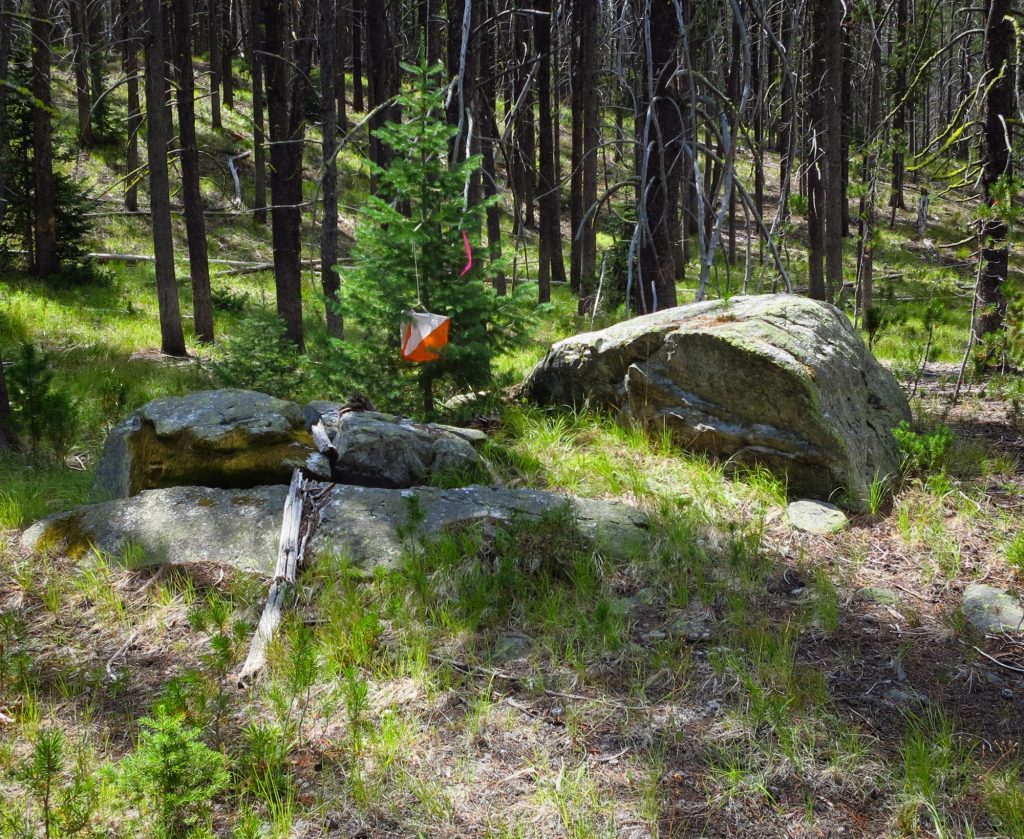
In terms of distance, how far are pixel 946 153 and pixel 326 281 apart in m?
7.47

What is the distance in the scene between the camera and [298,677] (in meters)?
3.39

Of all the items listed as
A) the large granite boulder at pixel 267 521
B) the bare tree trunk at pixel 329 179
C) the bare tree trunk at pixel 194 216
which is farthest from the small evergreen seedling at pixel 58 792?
the bare tree trunk at pixel 194 216

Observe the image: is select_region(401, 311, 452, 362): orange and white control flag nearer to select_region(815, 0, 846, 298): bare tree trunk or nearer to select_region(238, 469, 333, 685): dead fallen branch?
select_region(238, 469, 333, 685): dead fallen branch

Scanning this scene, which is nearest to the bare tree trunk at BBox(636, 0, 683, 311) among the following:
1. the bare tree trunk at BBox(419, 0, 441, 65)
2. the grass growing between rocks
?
the grass growing between rocks

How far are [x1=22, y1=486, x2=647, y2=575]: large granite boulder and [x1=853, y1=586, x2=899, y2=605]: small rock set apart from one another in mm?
1215

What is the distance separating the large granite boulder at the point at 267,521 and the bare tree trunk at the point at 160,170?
23.5 ft

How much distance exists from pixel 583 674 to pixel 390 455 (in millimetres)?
2243

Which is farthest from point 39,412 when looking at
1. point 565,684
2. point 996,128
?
point 996,128

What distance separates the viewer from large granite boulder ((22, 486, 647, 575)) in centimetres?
458

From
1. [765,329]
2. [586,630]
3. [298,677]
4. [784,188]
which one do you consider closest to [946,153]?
[784,188]

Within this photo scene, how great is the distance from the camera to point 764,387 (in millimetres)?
5473

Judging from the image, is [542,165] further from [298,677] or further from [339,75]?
[298,677]

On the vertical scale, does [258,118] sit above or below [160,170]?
above

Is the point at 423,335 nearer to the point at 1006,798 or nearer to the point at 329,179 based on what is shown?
the point at 1006,798
